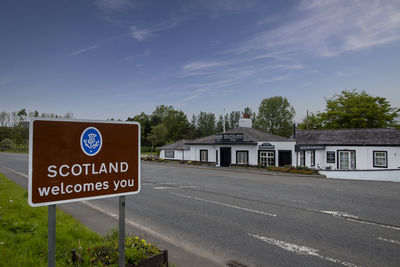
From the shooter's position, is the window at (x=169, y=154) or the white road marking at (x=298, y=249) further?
the window at (x=169, y=154)

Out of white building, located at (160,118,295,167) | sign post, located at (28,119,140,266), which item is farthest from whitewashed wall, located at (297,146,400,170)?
sign post, located at (28,119,140,266)

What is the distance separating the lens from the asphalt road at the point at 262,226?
5809 mm

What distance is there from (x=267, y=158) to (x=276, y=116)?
1817 inches

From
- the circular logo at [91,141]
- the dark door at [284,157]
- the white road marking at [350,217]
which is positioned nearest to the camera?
the circular logo at [91,141]

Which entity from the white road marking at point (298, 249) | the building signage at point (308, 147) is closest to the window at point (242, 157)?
the building signage at point (308, 147)

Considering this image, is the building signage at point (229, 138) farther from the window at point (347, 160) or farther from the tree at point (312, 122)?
the tree at point (312, 122)

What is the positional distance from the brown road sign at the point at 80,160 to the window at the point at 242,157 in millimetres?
28413

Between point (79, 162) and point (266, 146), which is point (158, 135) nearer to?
point (266, 146)

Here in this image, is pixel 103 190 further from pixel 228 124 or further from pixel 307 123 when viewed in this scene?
pixel 228 124

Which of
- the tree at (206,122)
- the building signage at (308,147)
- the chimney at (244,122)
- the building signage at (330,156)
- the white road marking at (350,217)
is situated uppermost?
the tree at (206,122)

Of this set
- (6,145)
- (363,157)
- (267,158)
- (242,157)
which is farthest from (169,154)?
(6,145)

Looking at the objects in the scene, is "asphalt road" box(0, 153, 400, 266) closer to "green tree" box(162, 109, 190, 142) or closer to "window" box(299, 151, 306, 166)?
"window" box(299, 151, 306, 166)

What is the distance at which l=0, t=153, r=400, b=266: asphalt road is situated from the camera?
5.81 m

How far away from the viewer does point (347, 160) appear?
1061 inches
